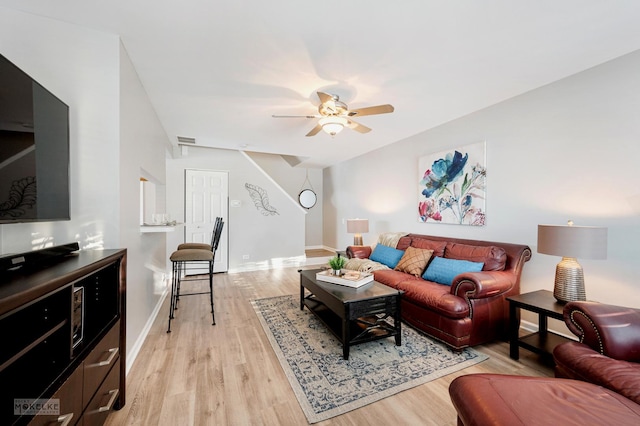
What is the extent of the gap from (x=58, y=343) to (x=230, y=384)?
3.90ft

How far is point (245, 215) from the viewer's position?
216 inches

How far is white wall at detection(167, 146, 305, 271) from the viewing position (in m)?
4.95

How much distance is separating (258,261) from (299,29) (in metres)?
4.62

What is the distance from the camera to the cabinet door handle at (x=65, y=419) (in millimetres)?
985

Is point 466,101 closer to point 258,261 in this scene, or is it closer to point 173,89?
point 173,89

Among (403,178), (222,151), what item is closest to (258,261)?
(222,151)

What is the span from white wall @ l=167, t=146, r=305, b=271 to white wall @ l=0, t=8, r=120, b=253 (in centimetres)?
328

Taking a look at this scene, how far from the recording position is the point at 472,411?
1.10m

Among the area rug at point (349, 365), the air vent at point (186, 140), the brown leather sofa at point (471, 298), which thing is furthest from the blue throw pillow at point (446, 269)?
the air vent at point (186, 140)

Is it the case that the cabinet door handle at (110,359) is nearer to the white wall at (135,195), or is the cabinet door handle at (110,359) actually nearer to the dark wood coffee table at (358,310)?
the white wall at (135,195)

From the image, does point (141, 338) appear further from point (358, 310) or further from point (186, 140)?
point (186, 140)

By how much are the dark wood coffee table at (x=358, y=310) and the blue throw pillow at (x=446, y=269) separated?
27.9 inches

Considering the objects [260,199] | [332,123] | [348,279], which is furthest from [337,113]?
[260,199]

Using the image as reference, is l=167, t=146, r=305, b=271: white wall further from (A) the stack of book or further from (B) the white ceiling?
(A) the stack of book
